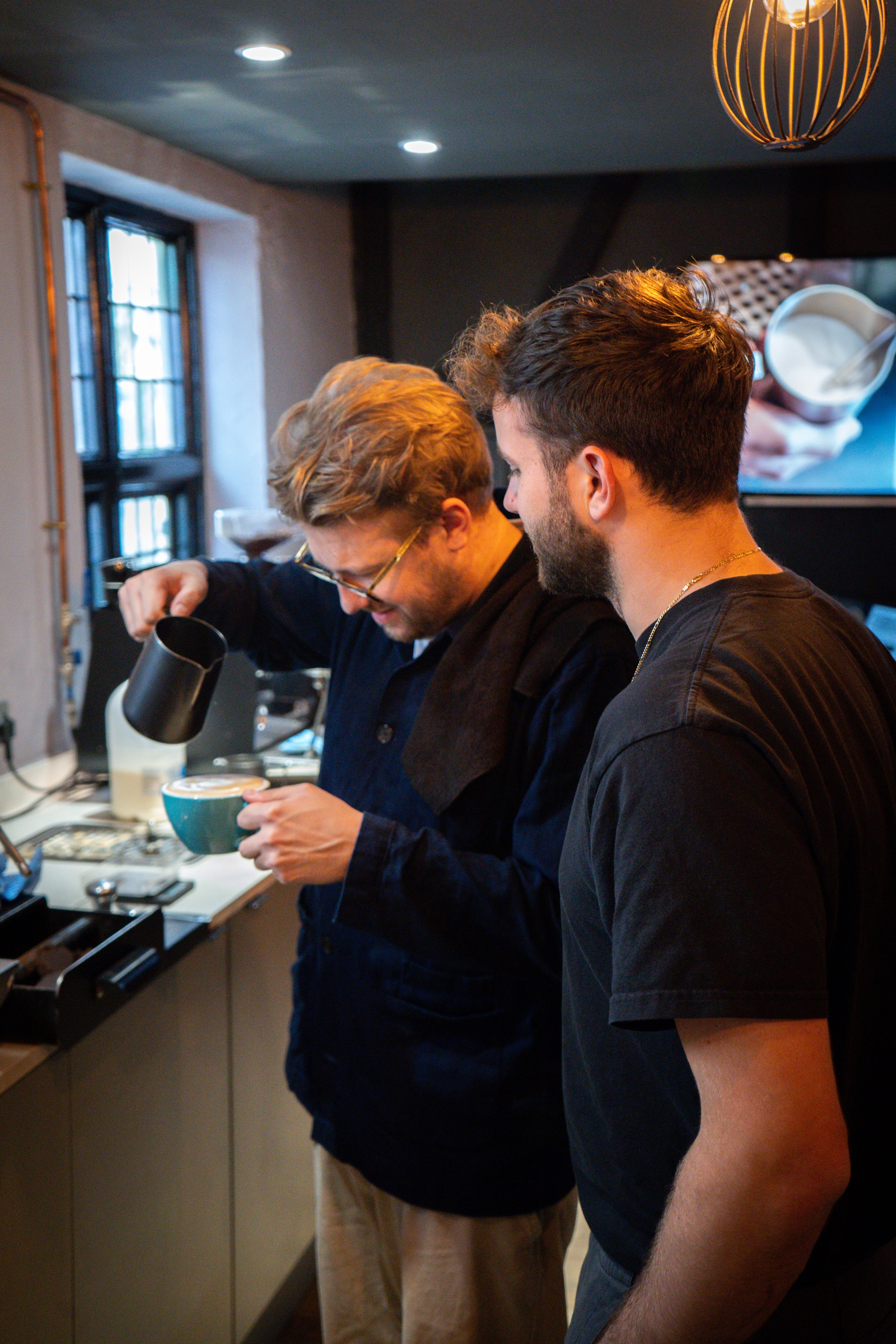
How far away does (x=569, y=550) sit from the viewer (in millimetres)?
1021

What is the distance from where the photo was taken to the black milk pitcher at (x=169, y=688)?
1.50 meters

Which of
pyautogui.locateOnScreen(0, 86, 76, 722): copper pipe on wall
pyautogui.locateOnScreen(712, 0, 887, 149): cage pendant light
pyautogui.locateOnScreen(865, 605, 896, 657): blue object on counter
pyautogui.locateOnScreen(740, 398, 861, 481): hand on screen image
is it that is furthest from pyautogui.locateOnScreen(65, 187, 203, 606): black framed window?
pyautogui.locateOnScreen(865, 605, 896, 657): blue object on counter

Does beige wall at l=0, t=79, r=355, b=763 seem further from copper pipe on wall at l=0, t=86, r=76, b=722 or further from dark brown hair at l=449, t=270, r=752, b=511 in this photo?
dark brown hair at l=449, t=270, r=752, b=511

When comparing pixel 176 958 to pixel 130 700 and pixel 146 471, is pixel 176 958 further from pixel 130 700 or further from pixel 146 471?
pixel 146 471

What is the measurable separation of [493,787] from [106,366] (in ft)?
9.61

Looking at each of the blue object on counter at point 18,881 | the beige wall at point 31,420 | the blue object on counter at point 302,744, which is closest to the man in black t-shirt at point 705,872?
the blue object on counter at point 18,881

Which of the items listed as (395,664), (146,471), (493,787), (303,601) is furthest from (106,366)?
(493,787)

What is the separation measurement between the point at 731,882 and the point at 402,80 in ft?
9.50

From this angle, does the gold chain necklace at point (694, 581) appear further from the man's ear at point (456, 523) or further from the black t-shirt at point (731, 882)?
the man's ear at point (456, 523)

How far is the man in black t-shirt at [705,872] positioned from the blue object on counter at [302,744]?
69.8 inches

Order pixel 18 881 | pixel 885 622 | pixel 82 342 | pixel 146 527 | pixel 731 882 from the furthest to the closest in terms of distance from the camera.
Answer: pixel 885 622 → pixel 146 527 → pixel 82 342 → pixel 18 881 → pixel 731 882

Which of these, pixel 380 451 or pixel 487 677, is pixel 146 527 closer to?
pixel 380 451

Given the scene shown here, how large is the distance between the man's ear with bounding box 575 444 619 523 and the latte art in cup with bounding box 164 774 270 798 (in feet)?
2.12

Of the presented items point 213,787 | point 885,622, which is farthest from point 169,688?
point 885,622
